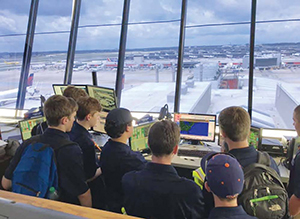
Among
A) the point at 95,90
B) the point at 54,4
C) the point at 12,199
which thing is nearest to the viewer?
the point at 12,199

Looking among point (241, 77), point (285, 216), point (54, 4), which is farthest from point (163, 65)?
point (285, 216)

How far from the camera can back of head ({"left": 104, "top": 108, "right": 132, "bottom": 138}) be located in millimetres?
1883

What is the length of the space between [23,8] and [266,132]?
5175mm

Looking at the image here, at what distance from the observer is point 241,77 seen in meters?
4.18

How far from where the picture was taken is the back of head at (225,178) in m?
1.06

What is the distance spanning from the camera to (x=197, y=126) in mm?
3090

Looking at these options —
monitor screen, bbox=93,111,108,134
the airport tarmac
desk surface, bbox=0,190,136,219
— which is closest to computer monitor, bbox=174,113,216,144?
the airport tarmac

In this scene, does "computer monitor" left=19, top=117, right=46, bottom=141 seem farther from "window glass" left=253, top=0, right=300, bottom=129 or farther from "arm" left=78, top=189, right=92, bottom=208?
"window glass" left=253, top=0, right=300, bottom=129

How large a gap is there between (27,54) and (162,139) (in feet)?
16.5

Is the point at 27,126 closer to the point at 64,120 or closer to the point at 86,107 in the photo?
the point at 86,107

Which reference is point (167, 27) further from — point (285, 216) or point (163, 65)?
point (285, 216)

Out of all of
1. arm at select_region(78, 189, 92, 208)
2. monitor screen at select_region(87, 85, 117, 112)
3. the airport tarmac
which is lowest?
arm at select_region(78, 189, 92, 208)

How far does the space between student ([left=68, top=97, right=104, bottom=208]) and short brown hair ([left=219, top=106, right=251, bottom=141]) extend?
98cm

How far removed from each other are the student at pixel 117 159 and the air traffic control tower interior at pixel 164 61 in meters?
0.87
